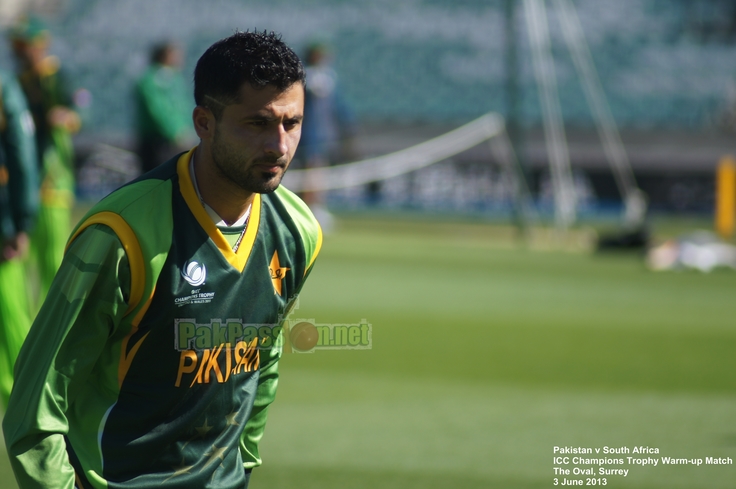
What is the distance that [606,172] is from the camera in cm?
2086

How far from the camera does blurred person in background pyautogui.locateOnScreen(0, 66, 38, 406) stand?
6195 millimetres

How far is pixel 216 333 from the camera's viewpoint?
106 inches

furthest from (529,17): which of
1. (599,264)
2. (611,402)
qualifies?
(611,402)

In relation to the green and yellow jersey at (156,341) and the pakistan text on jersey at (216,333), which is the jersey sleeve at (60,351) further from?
the pakistan text on jersey at (216,333)

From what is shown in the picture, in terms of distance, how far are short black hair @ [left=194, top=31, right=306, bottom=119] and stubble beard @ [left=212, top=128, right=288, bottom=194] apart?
0.09 m

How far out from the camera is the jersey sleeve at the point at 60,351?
2.34 m

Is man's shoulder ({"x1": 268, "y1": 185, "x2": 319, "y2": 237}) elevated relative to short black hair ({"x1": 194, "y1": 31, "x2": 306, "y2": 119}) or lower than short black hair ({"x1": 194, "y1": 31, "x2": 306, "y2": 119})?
lower

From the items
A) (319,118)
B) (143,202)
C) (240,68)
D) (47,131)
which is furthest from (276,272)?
(319,118)

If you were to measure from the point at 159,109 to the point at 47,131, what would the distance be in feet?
16.7

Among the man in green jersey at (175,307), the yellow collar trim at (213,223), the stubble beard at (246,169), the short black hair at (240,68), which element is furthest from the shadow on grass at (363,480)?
the short black hair at (240,68)

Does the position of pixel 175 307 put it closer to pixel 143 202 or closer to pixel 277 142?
pixel 143 202

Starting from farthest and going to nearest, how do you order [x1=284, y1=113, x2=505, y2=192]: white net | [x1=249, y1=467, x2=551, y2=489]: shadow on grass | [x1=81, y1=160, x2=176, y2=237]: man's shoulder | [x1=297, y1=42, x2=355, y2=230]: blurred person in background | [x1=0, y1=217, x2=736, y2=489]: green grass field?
[x1=284, y1=113, x2=505, y2=192]: white net
[x1=297, y1=42, x2=355, y2=230]: blurred person in background
[x1=0, y1=217, x2=736, y2=489]: green grass field
[x1=249, y1=467, x2=551, y2=489]: shadow on grass
[x1=81, y1=160, x2=176, y2=237]: man's shoulder

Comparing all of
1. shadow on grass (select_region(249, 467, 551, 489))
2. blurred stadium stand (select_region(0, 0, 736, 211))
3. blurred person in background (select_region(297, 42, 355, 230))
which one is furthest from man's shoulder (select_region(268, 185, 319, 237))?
blurred stadium stand (select_region(0, 0, 736, 211))

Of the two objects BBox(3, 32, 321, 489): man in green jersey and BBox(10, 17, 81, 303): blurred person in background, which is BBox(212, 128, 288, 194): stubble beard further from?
BBox(10, 17, 81, 303): blurred person in background
